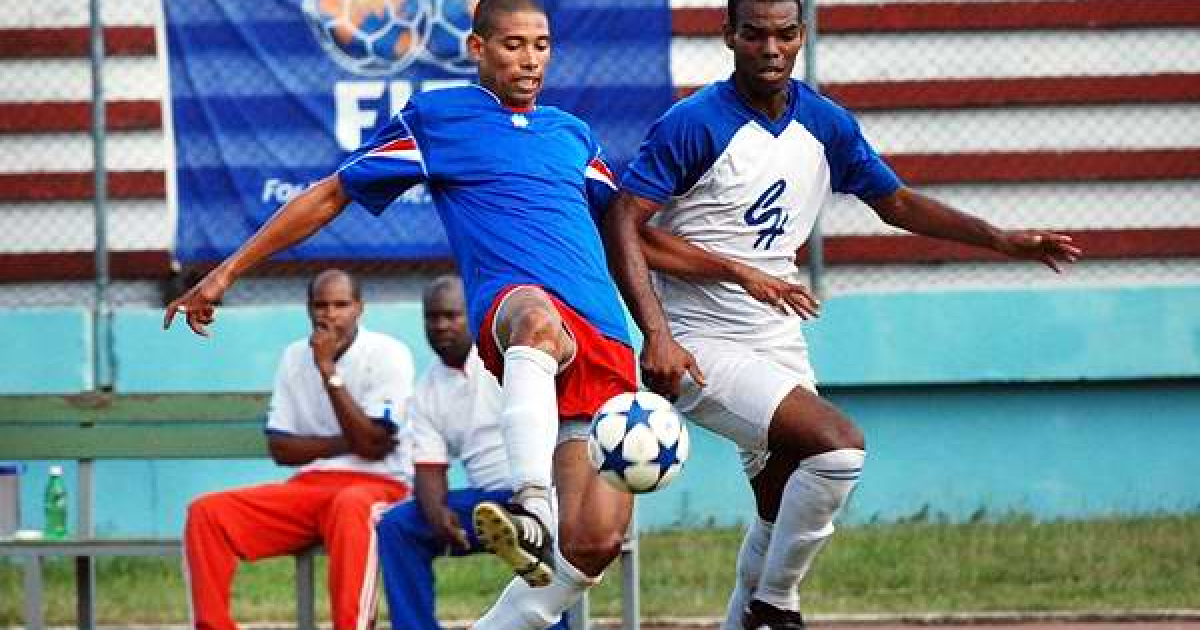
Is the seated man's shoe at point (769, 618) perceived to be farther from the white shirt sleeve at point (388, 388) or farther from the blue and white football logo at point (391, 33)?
the blue and white football logo at point (391, 33)

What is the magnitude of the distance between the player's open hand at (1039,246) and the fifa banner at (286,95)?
3.97 m

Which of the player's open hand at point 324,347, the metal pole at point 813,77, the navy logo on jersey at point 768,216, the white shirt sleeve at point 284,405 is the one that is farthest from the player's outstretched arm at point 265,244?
the metal pole at point 813,77

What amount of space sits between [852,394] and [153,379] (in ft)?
12.0

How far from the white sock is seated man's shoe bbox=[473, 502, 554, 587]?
0.30ft

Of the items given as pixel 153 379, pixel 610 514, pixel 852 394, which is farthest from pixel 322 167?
pixel 610 514

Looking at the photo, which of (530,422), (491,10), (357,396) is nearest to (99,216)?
(357,396)

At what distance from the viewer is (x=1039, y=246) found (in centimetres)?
848

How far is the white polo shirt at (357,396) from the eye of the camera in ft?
34.1

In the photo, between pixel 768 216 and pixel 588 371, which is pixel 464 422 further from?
pixel 588 371

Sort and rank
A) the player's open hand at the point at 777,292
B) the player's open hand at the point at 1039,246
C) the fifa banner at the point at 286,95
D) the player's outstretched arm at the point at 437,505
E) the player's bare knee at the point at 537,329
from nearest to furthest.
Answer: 1. the player's bare knee at the point at 537,329
2. the player's open hand at the point at 777,292
3. the player's open hand at the point at 1039,246
4. the player's outstretched arm at the point at 437,505
5. the fifa banner at the point at 286,95

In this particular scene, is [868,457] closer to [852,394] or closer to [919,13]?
[852,394]

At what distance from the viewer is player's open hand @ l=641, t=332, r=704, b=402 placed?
785 cm

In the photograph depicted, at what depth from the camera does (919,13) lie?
526 inches

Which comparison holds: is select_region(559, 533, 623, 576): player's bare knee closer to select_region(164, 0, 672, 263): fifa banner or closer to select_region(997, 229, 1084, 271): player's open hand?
select_region(997, 229, 1084, 271): player's open hand
